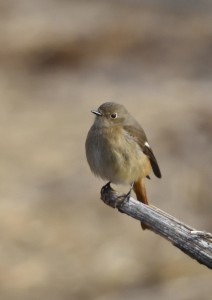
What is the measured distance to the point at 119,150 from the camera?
769 cm

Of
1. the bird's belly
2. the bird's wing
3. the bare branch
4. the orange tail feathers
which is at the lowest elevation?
the bare branch

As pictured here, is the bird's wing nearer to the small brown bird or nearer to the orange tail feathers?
the small brown bird

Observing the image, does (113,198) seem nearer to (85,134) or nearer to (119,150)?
(119,150)

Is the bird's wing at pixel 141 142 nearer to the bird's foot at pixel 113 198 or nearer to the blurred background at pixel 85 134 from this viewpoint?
the bird's foot at pixel 113 198

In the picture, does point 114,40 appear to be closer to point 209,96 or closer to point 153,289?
point 209,96

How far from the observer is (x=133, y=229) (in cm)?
1340

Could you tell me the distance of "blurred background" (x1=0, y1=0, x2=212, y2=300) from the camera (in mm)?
12656

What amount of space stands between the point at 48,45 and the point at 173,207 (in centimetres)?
773

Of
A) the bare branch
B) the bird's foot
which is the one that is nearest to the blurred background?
the bird's foot

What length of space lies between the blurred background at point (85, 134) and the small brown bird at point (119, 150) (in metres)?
4.75

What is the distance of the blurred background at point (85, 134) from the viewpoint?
→ 498 inches

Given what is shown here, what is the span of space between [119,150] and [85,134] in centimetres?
846

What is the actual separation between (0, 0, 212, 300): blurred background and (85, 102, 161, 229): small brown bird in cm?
475

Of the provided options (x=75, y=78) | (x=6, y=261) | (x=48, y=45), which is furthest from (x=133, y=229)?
(x=48, y=45)
